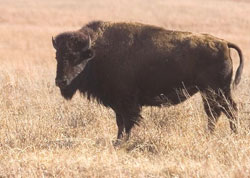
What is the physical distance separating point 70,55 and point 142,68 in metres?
1.00

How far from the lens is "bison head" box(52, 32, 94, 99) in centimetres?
693

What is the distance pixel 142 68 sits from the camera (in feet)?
23.4

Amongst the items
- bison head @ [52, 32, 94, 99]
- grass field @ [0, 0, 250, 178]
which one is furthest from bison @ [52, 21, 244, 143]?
grass field @ [0, 0, 250, 178]

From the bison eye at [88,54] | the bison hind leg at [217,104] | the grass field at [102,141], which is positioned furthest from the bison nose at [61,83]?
the bison hind leg at [217,104]

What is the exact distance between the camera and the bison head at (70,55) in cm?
693

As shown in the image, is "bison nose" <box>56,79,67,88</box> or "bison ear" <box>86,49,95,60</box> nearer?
"bison nose" <box>56,79,67,88</box>

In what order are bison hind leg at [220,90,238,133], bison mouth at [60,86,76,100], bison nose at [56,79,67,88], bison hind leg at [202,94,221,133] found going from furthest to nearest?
1. bison mouth at [60,86,76,100]
2. bison hind leg at [220,90,238,133]
3. bison hind leg at [202,94,221,133]
4. bison nose at [56,79,67,88]

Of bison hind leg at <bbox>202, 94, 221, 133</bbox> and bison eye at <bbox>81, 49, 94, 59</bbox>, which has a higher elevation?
bison eye at <bbox>81, 49, 94, 59</bbox>

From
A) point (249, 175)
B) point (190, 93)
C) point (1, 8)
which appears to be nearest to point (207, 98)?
point (190, 93)

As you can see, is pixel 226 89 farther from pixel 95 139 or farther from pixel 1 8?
pixel 1 8

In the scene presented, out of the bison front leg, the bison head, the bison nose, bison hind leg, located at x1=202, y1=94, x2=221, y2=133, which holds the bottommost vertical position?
the bison front leg

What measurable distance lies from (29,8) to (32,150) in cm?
4904

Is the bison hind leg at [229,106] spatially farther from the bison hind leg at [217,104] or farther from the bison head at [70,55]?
the bison head at [70,55]

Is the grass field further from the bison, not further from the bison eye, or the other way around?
the bison eye
